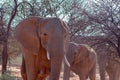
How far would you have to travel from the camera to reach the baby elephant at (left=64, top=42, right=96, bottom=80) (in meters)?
15.6

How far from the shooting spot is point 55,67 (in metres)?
7.64

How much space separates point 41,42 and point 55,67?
0.95 metres

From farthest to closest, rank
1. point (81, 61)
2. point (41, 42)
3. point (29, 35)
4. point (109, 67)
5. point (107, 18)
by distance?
point (109, 67), point (81, 61), point (107, 18), point (29, 35), point (41, 42)

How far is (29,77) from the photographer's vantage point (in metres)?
8.82

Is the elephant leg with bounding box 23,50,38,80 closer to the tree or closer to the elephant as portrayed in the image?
the tree

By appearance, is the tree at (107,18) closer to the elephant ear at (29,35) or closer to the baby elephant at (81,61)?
the baby elephant at (81,61)

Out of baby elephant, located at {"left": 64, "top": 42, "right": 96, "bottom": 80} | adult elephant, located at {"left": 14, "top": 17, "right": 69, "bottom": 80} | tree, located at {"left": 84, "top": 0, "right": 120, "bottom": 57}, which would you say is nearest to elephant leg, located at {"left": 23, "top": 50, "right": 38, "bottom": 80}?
adult elephant, located at {"left": 14, "top": 17, "right": 69, "bottom": 80}

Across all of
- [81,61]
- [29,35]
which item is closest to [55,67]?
[29,35]

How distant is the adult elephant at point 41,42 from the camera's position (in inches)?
306

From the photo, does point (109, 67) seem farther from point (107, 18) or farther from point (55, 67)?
point (55, 67)

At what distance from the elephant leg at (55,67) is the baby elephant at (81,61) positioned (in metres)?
7.60

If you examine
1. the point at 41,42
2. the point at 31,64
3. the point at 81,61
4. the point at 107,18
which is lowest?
the point at 81,61

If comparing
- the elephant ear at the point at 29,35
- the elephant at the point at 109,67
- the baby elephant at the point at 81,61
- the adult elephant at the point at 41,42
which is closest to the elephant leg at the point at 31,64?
the adult elephant at the point at 41,42

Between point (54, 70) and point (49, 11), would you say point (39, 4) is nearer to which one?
point (49, 11)
